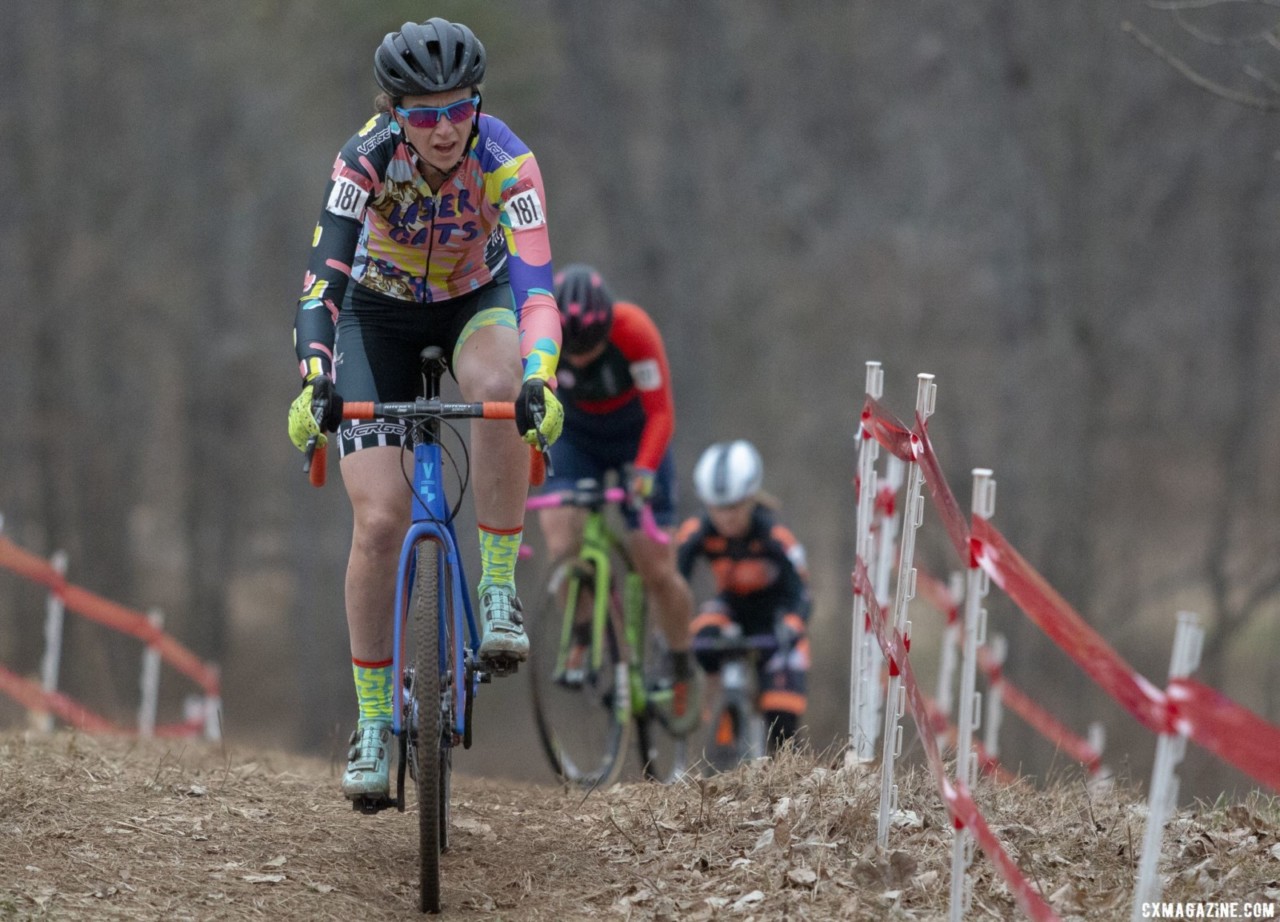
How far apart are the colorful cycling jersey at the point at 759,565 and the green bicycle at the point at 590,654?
1541 mm

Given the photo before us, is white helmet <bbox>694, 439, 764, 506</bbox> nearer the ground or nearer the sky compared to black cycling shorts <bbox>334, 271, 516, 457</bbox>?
nearer the ground

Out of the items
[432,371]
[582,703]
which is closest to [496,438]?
[432,371]

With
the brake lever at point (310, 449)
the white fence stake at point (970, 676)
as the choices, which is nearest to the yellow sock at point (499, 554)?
the brake lever at point (310, 449)

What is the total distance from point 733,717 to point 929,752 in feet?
16.9

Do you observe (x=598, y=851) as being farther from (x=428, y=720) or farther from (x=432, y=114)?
(x=432, y=114)

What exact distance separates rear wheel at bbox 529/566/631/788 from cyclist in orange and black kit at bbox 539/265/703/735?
383 mm

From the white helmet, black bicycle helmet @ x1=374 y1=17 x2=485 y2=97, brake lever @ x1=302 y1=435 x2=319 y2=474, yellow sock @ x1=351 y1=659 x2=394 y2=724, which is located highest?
black bicycle helmet @ x1=374 y1=17 x2=485 y2=97

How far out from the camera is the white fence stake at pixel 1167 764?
3.46 meters

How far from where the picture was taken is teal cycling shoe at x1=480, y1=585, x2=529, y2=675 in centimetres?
534

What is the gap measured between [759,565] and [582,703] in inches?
79.7

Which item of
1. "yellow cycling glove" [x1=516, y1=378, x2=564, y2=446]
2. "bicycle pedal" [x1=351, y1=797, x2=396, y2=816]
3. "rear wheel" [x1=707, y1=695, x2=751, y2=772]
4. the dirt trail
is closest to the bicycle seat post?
"yellow cycling glove" [x1=516, y1=378, x2=564, y2=446]

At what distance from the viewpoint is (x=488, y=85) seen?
62.8ft

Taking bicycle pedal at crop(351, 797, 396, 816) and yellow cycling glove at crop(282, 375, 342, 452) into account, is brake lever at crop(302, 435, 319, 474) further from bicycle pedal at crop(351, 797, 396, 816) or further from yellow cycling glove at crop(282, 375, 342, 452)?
bicycle pedal at crop(351, 797, 396, 816)

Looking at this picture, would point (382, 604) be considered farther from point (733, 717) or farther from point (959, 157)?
point (959, 157)
